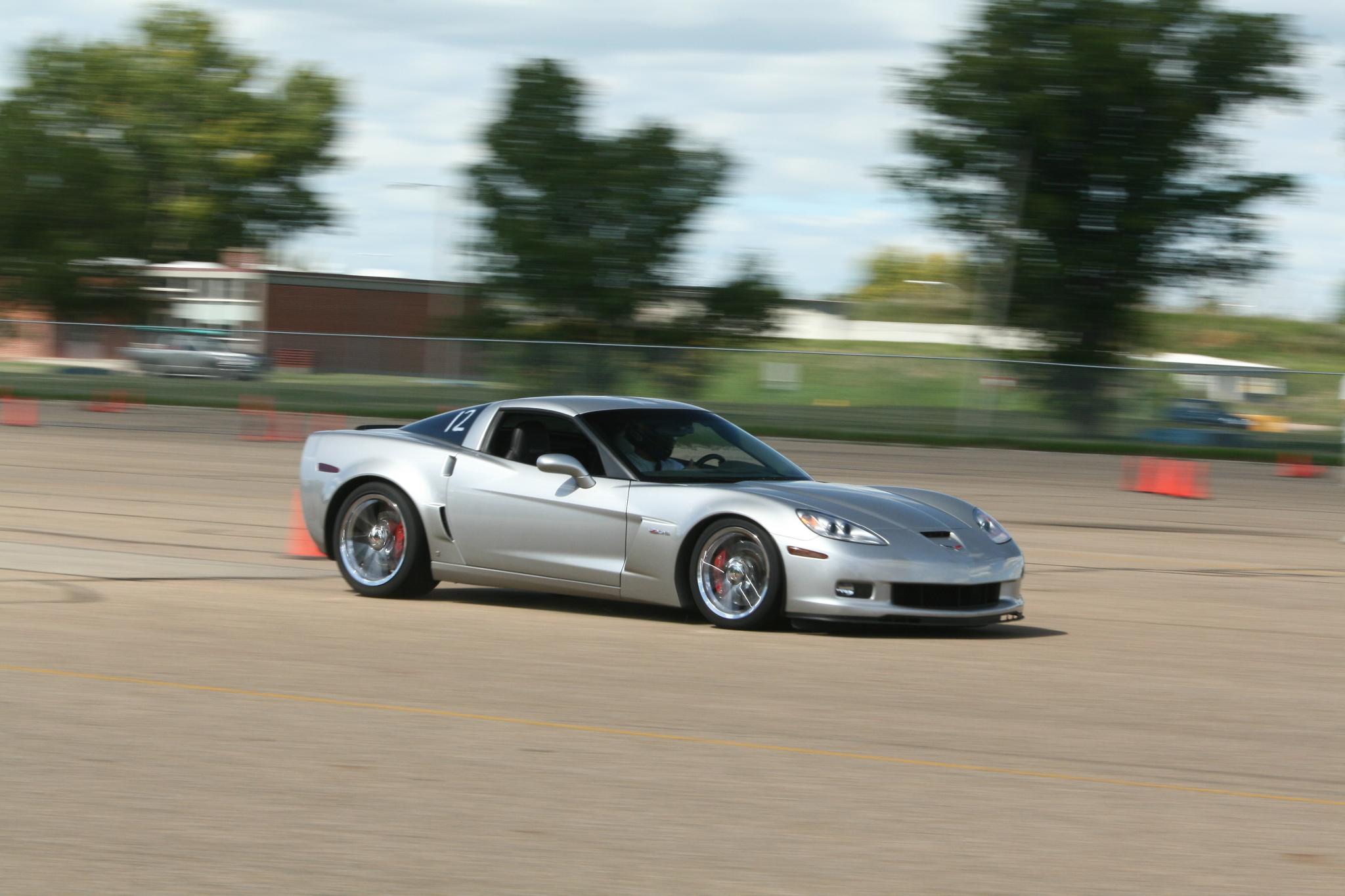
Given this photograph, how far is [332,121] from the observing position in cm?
8781

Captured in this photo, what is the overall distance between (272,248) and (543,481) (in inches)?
2911

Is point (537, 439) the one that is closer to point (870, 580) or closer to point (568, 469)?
point (568, 469)

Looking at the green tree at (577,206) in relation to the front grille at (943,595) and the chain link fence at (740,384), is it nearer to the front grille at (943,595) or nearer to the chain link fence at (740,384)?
the chain link fence at (740,384)

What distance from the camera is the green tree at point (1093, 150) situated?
115ft

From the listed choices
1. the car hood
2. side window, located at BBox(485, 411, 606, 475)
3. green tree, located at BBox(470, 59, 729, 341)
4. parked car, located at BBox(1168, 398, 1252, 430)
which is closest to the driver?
side window, located at BBox(485, 411, 606, 475)

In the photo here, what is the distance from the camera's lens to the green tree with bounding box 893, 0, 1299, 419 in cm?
3516

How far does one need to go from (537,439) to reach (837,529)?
218cm

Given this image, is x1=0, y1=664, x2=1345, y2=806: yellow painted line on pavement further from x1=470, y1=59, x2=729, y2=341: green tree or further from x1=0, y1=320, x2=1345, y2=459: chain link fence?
x1=470, y1=59, x2=729, y2=341: green tree

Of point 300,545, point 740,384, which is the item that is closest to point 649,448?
point 300,545

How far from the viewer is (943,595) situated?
8.48 metres

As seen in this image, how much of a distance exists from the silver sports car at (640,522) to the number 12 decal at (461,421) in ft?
0.09

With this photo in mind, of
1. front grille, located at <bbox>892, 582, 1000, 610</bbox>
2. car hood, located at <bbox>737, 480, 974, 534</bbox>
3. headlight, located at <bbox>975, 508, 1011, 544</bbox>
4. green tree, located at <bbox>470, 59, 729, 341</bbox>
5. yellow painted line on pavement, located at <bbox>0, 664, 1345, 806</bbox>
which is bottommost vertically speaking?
yellow painted line on pavement, located at <bbox>0, 664, 1345, 806</bbox>

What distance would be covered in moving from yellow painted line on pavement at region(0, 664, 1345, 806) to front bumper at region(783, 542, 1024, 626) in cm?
249

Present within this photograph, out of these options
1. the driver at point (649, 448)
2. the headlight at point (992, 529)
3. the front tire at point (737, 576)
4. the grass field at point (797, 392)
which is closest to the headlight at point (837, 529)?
the front tire at point (737, 576)
